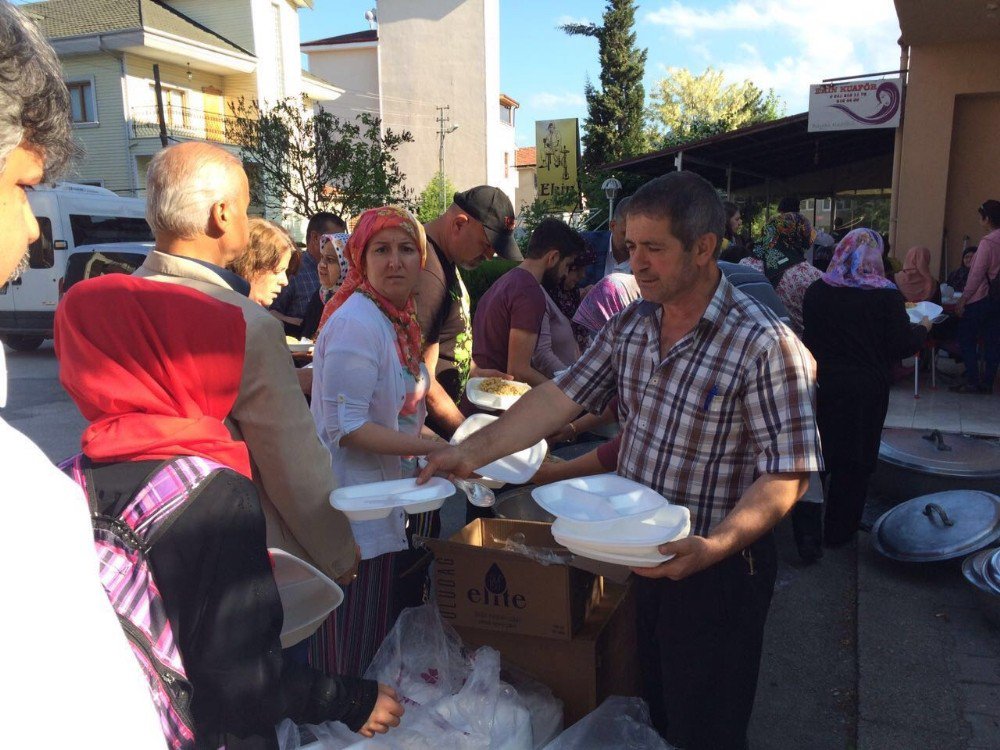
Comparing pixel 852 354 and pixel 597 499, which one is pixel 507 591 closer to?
pixel 597 499

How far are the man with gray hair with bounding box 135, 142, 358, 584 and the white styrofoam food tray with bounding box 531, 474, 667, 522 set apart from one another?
2.00 ft

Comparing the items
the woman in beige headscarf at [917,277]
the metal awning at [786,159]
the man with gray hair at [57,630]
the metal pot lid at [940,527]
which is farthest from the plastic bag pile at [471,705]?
the metal awning at [786,159]

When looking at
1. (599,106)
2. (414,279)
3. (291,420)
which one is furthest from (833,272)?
(599,106)

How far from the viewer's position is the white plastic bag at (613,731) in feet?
7.09

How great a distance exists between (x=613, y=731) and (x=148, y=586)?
1584 millimetres

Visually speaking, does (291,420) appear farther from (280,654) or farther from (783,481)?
(783,481)

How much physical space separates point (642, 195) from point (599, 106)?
4417 cm

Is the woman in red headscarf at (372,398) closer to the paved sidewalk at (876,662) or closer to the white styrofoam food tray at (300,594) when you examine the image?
the white styrofoam food tray at (300,594)

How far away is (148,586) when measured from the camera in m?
Result: 1.13

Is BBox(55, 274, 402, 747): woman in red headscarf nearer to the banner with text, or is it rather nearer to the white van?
the white van

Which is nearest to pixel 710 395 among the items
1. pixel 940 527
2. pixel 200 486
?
pixel 200 486

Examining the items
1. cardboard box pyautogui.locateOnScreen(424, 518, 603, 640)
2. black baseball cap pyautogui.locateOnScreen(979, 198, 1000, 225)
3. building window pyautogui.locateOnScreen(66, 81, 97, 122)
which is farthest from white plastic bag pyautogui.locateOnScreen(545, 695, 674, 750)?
building window pyautogui.locateOnScreen(66, 81, 97, 122)

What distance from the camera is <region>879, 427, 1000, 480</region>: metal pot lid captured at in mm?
4312

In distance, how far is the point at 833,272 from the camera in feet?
14.1
